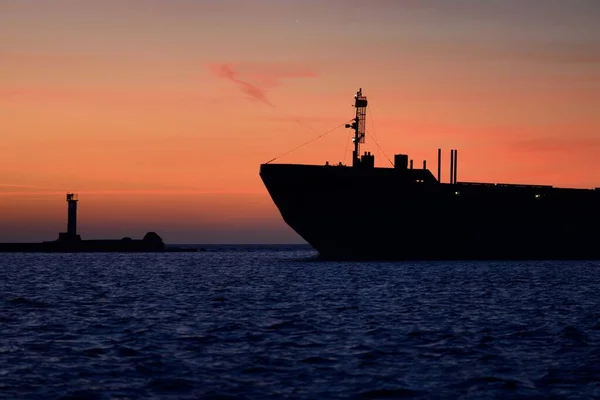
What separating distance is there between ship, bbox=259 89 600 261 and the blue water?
32.5 meters

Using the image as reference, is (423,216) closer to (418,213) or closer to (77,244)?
(418,213)

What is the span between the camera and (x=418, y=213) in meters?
80.6

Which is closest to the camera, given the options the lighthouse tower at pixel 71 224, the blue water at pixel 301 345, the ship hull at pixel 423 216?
the blue water at pixel 301 345

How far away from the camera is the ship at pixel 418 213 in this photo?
74875mm

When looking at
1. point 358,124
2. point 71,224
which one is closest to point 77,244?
point 71,224

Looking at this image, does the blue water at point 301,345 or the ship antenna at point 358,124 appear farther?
the ship antenna at point 358,124

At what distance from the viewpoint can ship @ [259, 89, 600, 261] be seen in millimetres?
74875

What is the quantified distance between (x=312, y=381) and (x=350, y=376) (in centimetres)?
101

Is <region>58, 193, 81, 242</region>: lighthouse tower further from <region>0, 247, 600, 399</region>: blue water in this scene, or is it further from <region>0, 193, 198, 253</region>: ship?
<region>0, 247, 600, 399</region>: blue water

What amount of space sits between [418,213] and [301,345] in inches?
2333

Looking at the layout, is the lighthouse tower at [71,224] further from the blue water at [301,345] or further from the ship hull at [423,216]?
the blue water at [301,345]

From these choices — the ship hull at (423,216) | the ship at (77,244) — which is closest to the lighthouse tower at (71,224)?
the ship at (77,244)

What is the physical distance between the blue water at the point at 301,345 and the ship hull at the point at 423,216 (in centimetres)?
3235

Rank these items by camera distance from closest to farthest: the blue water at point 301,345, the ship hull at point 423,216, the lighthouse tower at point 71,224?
the blue water at point 301,345 < the ship hull at point 423,216 < the lighthouse tower at point 71,224
